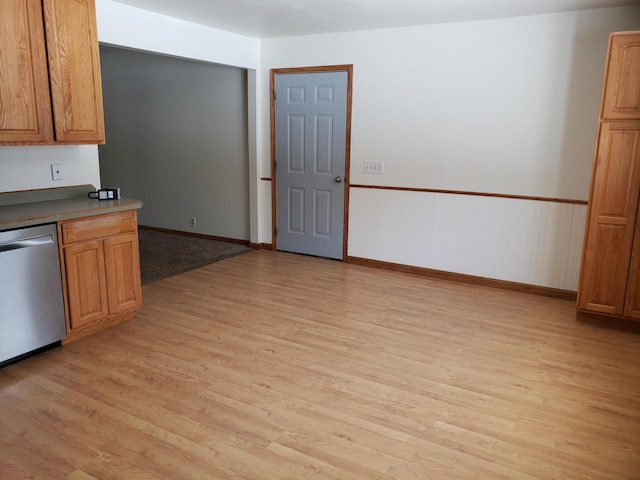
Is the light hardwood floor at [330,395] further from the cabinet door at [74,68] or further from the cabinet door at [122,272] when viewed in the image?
the cabinet door at [74,68]

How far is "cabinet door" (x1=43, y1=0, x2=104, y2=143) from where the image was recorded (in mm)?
3248

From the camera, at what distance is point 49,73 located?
3.25 metres

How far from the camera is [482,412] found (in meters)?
2.63

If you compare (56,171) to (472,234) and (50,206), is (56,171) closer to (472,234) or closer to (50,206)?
(50,206)

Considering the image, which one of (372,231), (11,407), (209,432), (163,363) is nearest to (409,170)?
(372,231)

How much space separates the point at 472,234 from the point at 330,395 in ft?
8.70

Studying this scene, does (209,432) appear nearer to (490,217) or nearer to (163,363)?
(163,363)

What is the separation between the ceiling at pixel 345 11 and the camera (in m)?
3.91

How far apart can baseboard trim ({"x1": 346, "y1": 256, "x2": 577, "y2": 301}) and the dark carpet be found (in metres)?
1.59

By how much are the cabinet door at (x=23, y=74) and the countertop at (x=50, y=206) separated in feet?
1.50

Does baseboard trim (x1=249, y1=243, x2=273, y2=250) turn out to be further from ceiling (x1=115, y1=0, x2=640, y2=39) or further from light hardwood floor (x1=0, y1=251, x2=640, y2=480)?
ceiling (x1=115, y1=0, x2=640, y2=39)

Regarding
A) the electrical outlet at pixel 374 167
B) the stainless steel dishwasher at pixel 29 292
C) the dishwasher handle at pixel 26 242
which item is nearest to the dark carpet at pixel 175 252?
the stainless steel dishwasher at pixel 29 292

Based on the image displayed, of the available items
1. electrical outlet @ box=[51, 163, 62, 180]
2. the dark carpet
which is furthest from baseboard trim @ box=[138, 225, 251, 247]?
electrical outlet @ box=[51, 163, 62, 180]

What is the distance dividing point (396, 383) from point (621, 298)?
6.69ft
